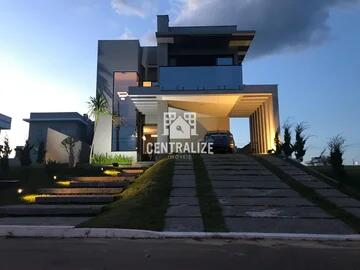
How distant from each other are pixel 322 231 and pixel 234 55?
76.2 feet

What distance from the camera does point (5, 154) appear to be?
20859 mm

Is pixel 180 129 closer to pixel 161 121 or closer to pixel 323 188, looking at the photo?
pixel 161 121

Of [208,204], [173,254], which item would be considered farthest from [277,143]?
[173,254]

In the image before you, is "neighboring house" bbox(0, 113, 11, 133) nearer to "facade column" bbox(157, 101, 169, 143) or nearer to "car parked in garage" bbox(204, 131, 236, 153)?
"facade column" bbox(157, 101, 169, 143)

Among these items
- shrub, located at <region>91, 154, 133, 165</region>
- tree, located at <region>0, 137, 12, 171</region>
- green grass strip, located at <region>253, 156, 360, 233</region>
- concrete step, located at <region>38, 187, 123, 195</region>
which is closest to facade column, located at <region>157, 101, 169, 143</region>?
shrub, located at <region>91, 154, 133, 165</region>

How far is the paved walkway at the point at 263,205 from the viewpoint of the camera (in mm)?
9070

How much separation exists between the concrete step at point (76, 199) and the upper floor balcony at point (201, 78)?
42.7ft

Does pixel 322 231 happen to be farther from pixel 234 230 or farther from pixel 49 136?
pixel 49 136

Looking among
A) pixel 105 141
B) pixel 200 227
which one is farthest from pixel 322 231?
pixel 105 141

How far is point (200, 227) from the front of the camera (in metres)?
8.98

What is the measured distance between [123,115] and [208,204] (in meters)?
24.5

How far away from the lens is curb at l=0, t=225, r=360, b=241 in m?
8.19

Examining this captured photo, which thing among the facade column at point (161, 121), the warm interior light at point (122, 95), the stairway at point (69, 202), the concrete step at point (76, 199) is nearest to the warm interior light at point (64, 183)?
the stairway at point (69, 202)

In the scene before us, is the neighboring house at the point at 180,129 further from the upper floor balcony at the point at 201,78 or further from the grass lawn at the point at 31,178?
the grass lawn at the point at 31,178
